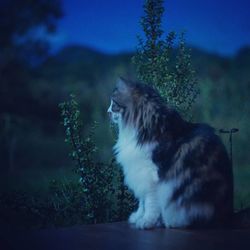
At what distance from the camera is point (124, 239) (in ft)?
7.25

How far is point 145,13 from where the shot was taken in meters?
3.15

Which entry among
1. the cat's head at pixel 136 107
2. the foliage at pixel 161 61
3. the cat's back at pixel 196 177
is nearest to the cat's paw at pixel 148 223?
the cat's back at pixel 196 177

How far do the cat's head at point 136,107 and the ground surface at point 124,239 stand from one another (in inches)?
25.1

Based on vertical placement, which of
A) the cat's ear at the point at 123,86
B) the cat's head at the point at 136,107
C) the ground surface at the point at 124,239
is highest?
the cat's ear at the point at 123,86

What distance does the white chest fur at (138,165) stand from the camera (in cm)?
241

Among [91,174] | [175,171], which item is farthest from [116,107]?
[91,174]

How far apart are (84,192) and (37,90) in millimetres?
908

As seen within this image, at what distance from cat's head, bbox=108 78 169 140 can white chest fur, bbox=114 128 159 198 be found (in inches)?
3.1

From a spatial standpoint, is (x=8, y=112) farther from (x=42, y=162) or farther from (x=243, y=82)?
(x=243, y=82)

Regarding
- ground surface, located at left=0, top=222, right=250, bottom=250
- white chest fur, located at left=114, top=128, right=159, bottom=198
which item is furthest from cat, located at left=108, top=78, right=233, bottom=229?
ground surface, located at left=0, top=222, right=250, bottom=250

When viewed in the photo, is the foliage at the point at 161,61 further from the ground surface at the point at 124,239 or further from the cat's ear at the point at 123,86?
the ground surface at the point at 124,239

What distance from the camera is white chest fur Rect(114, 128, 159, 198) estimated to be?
2.41m

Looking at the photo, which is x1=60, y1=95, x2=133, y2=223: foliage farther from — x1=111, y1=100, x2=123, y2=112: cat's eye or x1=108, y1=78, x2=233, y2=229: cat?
x1=108, y1=78, x2=233, y2=229: cat

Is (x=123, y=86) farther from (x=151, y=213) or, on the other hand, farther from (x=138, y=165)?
(x=151, y=213)
